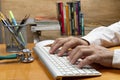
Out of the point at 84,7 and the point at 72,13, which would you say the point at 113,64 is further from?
the point at 84,7

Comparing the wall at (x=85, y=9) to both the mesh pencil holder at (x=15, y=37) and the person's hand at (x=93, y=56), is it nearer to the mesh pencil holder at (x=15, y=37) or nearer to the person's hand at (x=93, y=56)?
the mesh pencil holder at (x=15, y=37)

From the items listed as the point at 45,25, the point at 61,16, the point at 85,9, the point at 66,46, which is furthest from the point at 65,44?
the point at 85,9

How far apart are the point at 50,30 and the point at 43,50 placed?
92cm

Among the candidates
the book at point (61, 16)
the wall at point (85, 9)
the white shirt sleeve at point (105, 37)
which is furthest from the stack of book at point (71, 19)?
the white shirt sleeve at point (105, 37)

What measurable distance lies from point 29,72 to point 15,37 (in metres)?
0.33

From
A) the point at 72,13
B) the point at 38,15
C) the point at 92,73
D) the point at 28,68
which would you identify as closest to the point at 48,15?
the point at 38,15

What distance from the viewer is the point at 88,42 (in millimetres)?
1224

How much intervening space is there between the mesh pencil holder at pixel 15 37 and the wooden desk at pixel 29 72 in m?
0.16

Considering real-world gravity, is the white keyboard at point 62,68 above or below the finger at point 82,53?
below

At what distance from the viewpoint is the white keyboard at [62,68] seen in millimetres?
805

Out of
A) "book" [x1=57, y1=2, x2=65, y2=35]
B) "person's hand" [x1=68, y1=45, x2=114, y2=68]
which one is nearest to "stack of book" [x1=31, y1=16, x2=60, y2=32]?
"book" [x1=57, y1=2, x2=65, y2=35]

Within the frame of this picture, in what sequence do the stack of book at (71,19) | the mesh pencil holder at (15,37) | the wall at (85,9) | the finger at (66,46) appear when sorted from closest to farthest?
1. the finger at (66,46)
2. the mesh pencil holder at (15,37)
3. the stack of book at (71,19)
4. the wall at (85,9)

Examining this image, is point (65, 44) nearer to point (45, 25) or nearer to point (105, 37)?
point (105, 37)

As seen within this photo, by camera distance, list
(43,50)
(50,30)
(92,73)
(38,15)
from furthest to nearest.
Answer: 1. (38,15)
2. (50,30)
3. (43,50)
4. (92,73)
